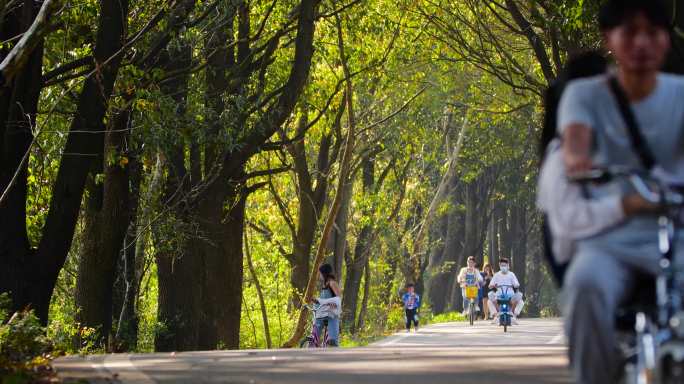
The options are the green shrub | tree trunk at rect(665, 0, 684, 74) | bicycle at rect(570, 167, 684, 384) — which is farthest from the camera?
tree trunk at rect(665, 0, 684, 74)

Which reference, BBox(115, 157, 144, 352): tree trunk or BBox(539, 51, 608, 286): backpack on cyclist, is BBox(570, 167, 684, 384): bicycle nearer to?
BBox(539, 51, 608, 286): backpack on cyclist

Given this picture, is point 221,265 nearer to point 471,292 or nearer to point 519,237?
point 471,292

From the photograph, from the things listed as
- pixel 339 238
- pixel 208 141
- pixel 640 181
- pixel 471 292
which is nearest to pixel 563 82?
pixel 640 181

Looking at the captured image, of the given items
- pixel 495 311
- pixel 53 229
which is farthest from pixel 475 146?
pixel 53 229

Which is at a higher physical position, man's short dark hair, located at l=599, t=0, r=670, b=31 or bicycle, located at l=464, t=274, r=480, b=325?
bicycle, located at l=464, t=274, r=480, b=325

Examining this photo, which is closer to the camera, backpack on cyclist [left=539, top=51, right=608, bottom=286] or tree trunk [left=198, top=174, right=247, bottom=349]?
backpack on cyclist [left=539, top=51, right=608, bottom=286]

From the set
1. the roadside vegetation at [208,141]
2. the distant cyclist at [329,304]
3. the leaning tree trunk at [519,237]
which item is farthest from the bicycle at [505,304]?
the leaning tree trunk at [519,237]

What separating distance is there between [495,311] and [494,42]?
24.1ft

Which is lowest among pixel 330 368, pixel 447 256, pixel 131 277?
pixel 330 368

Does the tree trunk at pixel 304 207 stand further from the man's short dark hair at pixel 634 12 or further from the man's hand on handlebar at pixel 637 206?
the man's hand on handlebar at pixel 637 206

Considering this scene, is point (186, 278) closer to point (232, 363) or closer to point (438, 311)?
point (232, 363)

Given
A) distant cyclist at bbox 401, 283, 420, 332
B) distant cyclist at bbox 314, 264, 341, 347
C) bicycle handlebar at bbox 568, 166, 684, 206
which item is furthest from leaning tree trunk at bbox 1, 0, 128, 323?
distant cyclist at bbox 401, 283, 420, 332

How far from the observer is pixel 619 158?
5473 mm

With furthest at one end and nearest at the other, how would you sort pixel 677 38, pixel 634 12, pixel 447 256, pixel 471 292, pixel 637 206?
pixel 447 256 → pixel 471 292 → pixel 677 38 → pixel 634 12 → pixel 637 206
